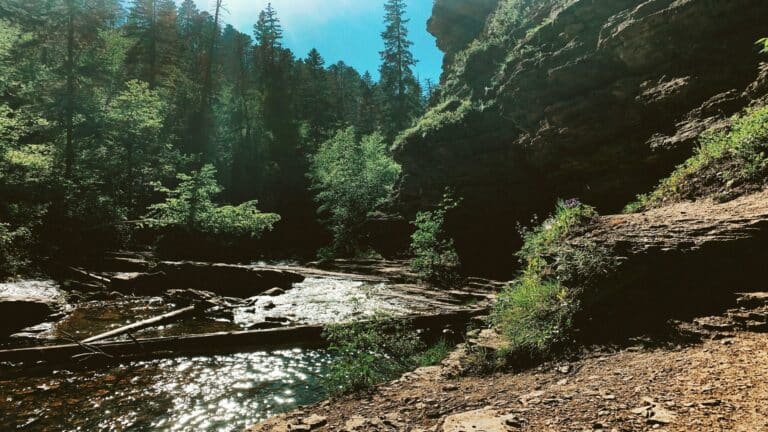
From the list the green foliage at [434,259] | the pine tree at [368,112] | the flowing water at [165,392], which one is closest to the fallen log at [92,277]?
the flowing water at [165,392]

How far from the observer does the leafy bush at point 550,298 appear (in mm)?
6645

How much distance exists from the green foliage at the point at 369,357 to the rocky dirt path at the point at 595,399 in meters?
0.54

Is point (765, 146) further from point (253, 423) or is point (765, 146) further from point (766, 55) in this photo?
point (253, 423)

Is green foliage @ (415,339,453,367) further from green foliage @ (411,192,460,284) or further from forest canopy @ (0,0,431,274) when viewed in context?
forest canopy @ (0,0,431,274)

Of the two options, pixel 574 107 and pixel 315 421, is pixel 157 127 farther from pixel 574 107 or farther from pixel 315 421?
pixel 315 421

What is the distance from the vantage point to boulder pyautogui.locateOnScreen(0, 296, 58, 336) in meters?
10.9

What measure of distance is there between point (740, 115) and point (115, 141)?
34517 mm

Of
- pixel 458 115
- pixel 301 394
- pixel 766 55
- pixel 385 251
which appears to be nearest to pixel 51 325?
pixel 301 394

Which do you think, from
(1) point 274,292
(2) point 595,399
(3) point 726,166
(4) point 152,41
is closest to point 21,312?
(1) point 274,292

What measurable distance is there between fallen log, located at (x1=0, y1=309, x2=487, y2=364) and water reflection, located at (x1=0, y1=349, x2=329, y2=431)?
1.42 ft

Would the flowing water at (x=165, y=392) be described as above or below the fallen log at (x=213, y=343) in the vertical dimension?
below

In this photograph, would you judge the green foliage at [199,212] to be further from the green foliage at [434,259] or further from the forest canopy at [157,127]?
the green foliage at [434,259]

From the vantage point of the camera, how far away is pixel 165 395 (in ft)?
24.8

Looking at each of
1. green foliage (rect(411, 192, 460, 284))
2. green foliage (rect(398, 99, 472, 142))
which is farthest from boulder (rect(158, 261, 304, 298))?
green foliage (rect(398, 99, 472, 142))
